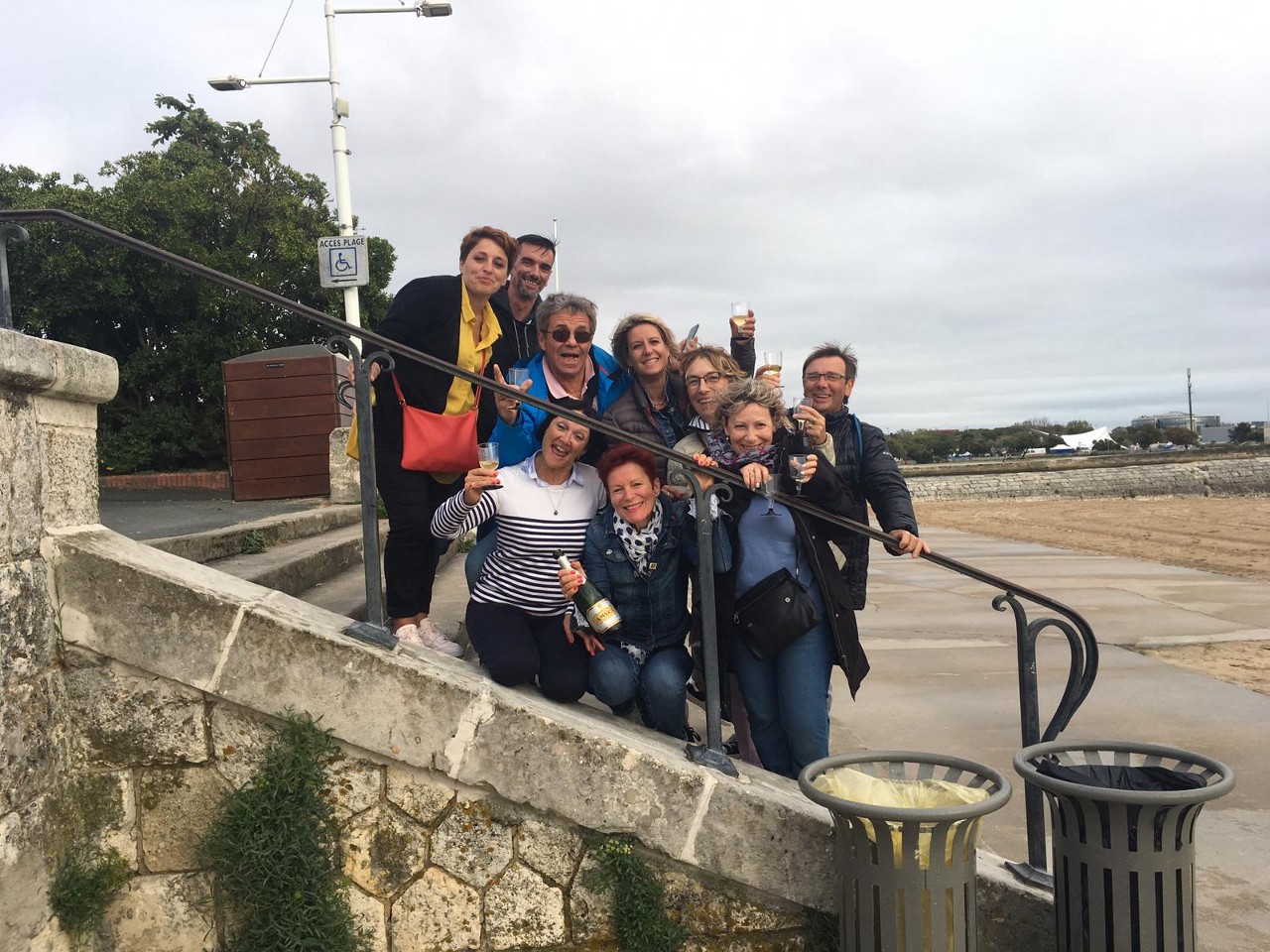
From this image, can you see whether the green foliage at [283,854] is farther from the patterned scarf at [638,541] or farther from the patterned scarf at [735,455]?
the patterned scarf at [735,455]

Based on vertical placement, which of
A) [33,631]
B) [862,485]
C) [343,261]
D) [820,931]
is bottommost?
[820,931]

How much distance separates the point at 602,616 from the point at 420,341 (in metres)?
1.27

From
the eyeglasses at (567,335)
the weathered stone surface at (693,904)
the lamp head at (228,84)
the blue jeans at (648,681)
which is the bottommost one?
the weathered stone surface at (693,904)

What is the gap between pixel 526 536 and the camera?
2.91 m

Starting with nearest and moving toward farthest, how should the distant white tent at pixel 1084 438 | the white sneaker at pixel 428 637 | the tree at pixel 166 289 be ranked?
1. the white sneaker at pixel 428 637
2. the tree at pixel 166 289
3. the distant white tent at pixel 1084 438

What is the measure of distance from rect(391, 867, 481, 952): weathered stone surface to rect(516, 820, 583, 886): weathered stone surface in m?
0.19

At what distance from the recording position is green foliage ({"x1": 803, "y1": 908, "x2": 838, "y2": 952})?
2559mm

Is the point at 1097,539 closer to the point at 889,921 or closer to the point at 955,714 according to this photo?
the point at 955,714

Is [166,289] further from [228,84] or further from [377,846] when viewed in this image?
[377,846]

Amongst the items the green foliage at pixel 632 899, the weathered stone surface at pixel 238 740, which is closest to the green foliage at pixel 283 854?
the weathered stone surface at pixel 238 740

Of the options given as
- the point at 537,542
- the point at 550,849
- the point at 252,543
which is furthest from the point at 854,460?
the point at 252,543

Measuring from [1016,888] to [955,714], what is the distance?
263 centimetres

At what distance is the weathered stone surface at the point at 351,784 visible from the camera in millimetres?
2434

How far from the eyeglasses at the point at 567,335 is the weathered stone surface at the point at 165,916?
6.57 ft
